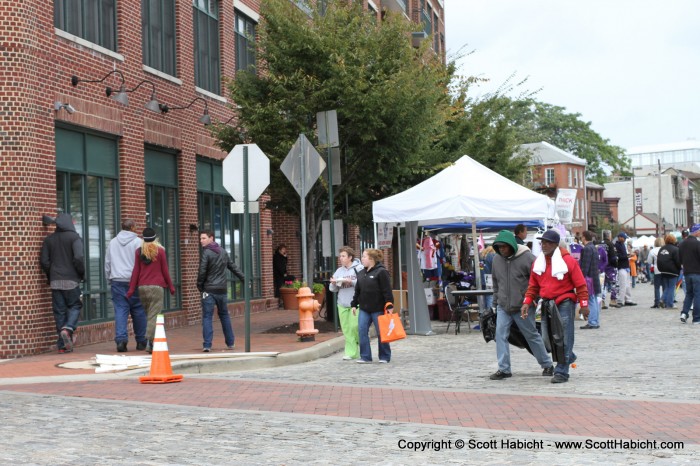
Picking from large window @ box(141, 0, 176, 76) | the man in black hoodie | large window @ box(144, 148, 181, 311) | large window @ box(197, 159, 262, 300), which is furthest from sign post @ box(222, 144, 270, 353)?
large window @ box(197, 159, 262, 300)

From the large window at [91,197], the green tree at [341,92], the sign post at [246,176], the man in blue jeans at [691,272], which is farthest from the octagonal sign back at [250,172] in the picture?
the man in blue jeans at [691,272]

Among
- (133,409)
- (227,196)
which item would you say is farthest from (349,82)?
(133,409)

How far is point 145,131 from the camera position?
753 inches

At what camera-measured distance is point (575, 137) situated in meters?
106

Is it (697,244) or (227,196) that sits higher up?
(227,196)

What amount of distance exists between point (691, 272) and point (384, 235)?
608cm

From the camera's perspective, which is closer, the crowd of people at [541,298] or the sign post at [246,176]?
the crowd of people at [541,298]

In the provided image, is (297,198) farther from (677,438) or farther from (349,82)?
(677,438)

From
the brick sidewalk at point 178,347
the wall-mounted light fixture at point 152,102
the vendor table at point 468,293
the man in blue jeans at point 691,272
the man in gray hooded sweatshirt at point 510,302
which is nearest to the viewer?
the man in gray hooded sweatshirt at point 510,302

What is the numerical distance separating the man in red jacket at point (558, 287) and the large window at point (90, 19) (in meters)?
8.87

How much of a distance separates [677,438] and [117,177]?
41.1 ft

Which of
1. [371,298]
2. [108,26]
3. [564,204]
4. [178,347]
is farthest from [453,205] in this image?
[564,204]

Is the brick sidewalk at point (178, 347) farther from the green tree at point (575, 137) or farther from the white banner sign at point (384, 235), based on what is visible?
the green tree at point (575, 137)

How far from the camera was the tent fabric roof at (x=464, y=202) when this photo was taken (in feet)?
61.0
